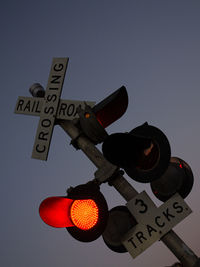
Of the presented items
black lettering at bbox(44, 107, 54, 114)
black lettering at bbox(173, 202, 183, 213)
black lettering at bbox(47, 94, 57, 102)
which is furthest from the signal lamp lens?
black lettering at bbox(47, 94, 57, 102)

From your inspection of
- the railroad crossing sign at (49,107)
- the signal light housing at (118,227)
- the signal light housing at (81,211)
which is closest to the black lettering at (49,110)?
the railroad crossing sign at (49,107)

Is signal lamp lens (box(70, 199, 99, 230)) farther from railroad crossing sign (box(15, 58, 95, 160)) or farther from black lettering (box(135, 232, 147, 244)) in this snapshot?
railroad crossing sign (box(15, 58, 95, 160))

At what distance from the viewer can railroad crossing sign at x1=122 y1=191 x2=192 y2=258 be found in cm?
182

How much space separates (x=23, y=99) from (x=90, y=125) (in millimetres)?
1072

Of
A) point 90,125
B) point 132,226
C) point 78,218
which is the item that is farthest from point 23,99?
point 132,226

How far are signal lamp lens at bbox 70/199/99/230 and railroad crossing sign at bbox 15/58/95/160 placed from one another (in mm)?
736

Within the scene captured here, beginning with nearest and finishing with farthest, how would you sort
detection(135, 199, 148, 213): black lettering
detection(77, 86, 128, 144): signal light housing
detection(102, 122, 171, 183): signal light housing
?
detection(102, 122, 171, 183): signal light housing
detection(77, 86, 128, 144): signal light housing
detection(135, 199, 148, 213): black lettering

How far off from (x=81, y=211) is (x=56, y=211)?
0.54 feet

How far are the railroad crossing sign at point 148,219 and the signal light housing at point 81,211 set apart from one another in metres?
0.35

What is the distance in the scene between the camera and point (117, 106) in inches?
71.4

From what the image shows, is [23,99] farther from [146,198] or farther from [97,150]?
[146,198]

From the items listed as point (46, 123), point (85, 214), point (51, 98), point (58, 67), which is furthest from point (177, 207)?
point (58, 67)

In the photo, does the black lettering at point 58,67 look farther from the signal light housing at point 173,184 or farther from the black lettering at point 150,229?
the black lettering at point 150,229

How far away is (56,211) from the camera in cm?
164
